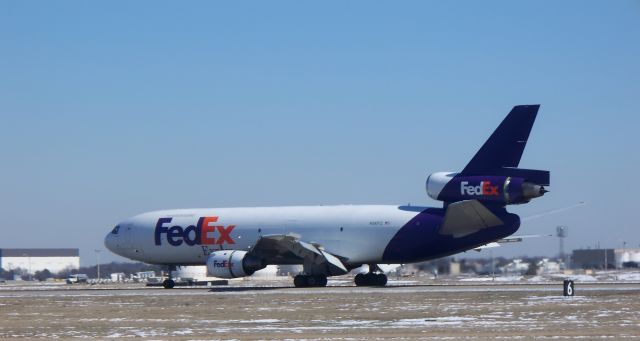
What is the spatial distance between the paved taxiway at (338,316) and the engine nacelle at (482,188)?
4726 millimetres

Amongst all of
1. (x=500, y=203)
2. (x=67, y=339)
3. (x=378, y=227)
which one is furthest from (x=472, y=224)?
(x=67, y=339)

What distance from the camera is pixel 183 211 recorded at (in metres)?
55.7

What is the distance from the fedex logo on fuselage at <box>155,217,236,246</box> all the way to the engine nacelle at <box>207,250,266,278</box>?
10.4 ft

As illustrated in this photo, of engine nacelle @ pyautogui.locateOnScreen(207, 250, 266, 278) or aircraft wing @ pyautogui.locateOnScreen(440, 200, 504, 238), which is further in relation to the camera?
engine nacelle @ pyautogui.locateOnScreen(207, 250, 266, 278)

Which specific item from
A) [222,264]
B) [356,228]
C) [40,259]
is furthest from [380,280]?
[40,259]

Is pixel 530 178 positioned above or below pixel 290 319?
above

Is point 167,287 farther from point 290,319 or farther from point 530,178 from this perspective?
point 290,319

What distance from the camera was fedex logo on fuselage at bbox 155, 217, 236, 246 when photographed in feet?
174

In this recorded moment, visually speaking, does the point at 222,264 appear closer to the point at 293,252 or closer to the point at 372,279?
the point at 293,252

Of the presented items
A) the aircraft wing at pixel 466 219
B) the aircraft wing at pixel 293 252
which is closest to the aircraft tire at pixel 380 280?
the aircraft wing at pixel 293 252

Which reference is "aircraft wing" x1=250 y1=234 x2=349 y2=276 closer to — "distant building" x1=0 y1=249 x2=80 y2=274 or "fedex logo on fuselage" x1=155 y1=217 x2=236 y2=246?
"fedex logo on fuselage" x1=155 y1=217 x2=236 y2=246

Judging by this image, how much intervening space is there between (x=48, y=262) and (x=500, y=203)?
109839 mm

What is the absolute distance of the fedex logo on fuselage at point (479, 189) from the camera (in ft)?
149

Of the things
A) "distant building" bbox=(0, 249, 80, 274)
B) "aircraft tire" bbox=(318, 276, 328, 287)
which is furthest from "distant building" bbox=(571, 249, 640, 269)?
"distant building" bbox=(0, 249, 80, 274)
